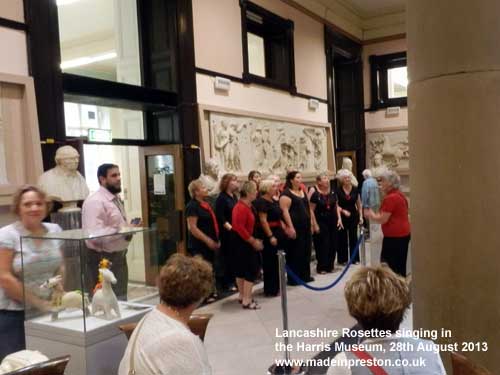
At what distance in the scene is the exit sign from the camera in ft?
18.5

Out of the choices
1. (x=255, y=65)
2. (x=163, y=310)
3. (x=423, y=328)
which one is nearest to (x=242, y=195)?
(x=423, y=328)

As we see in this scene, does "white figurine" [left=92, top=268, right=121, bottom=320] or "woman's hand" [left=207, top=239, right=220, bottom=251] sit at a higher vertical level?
"white figurine" [left=92, top=268, right=121, bottom=320]

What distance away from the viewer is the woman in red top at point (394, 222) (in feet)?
16.0

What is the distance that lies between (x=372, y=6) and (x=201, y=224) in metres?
8.63

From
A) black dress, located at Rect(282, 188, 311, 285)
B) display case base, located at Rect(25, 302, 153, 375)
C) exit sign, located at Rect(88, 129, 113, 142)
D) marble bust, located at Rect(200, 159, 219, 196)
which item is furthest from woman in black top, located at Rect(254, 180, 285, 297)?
display case base, located at Rect(25, 302, 153, 375)

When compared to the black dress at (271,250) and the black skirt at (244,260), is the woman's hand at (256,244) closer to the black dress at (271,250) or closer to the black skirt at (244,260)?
the black skirt at (244,260)

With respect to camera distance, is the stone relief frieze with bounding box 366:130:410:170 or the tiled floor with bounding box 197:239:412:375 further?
the stone relief frieze with bounding box 366:130:410:170

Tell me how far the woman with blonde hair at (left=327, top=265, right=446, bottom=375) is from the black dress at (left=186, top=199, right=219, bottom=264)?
154 inches

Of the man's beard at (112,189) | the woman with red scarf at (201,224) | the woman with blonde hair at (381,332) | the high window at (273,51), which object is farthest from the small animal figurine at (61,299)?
the high window at (273,51)

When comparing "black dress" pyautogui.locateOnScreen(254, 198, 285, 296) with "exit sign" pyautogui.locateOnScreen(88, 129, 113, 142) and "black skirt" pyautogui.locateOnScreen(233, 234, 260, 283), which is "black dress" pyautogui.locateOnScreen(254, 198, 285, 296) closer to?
"black skirt" pyautogui.locateOnScreen(233, 234, 260, 283)

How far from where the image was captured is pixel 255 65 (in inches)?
363

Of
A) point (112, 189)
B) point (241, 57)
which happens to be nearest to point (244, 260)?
point (112, 189)

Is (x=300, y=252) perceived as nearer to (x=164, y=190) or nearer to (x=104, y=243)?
(x=164, y=190)

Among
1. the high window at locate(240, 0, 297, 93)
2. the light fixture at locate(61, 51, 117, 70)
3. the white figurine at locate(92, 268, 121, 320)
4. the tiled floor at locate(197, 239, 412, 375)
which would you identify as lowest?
the tiled floor at locate(197, 239, 412, 375)
